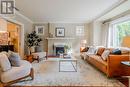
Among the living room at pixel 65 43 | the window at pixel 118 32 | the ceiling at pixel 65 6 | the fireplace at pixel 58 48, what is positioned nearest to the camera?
the living room at pixel 65 43

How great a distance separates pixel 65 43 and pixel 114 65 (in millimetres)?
7058

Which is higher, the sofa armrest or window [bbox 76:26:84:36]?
window [bbox 76:26:84:36]

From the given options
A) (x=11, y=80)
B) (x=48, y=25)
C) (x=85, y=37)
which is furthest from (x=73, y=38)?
(x=11, y=80)

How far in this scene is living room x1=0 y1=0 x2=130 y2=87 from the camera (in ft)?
13.6

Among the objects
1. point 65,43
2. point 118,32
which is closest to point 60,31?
point 65,43

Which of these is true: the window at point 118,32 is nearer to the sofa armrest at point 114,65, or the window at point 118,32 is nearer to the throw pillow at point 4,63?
the sofa armrest at point 114,65

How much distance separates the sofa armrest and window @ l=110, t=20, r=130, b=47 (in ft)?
10.2

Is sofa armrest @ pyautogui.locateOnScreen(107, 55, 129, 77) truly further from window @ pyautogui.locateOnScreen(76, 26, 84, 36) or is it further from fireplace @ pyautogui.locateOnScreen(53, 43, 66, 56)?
window @ pyautogui.locateOnScreen(76, 26, 84, 36)

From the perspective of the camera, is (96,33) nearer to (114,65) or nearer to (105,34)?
(105,34)

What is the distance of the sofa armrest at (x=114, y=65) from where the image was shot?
14.8 ft

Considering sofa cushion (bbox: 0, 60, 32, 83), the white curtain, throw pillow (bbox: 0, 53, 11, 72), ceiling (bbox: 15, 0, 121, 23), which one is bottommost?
sofa cushion (bbox: 0, 60, 32, 83)

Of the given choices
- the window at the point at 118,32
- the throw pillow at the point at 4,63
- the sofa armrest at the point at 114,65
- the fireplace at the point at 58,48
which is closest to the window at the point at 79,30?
the fireplace at the point at 58,48

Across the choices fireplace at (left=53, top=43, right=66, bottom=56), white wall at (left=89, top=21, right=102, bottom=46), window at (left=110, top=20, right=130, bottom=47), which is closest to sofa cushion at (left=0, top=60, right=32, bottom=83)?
window at (left=110, top=20, right=130, bottom=47)

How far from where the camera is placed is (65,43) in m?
11.4
